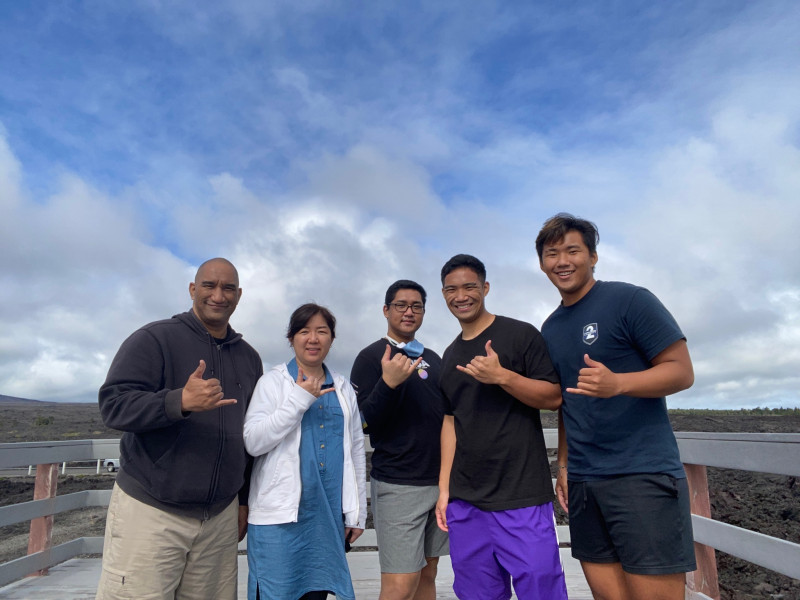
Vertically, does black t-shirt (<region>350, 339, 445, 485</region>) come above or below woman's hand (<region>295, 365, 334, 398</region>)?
below

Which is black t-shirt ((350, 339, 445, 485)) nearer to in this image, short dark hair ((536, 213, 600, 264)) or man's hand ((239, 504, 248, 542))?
man's hand ((239, 504, 248, 542))

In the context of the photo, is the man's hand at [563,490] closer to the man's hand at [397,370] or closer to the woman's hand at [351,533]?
the man's hand at [397,370]

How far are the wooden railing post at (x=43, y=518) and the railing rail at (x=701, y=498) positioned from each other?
21mm

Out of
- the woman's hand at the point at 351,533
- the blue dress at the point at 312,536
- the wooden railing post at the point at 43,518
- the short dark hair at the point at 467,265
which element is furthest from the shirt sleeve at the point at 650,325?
the wooden railing post at the point at 43,518

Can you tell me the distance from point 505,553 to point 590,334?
1004 mm

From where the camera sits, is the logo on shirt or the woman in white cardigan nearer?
the logo on shirt

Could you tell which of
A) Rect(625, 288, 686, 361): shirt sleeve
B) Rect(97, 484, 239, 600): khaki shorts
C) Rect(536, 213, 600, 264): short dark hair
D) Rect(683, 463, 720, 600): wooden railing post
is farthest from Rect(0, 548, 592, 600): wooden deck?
Rect(536, 213, 600, 264): short dark hair

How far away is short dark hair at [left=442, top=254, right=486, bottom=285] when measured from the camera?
2.65 metres

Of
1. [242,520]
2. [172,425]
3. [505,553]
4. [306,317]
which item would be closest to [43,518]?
[242,520]

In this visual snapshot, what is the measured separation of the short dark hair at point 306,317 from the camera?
272 centimetres

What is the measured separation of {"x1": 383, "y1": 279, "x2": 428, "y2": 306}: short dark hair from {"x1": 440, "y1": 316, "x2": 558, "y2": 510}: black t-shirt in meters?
0.63

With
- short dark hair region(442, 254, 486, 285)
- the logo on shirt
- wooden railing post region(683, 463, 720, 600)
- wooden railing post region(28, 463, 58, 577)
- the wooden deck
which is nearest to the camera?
the logo on shirt

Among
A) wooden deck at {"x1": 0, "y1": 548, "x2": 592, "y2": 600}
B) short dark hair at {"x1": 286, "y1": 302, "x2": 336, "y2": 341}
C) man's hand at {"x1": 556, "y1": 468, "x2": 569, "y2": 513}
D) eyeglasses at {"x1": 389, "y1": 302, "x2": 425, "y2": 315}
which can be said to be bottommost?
wooden deck at {"x1": 0, "y1": 548, "x2": 592, "y2": 600}

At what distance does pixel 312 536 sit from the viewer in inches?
101
